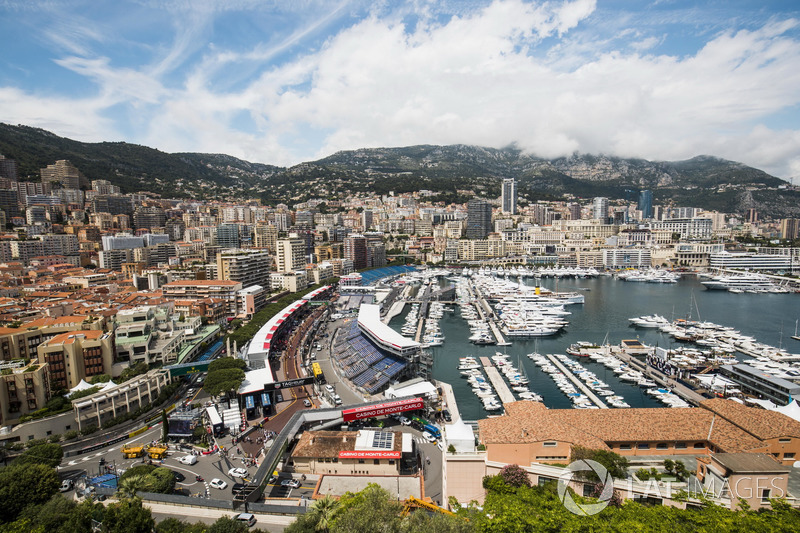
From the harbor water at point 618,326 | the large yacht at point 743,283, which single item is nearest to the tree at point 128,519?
the harbor water at point 618,326

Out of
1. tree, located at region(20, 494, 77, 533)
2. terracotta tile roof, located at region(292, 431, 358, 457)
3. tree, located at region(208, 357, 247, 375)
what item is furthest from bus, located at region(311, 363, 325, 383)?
tree, located at region(20, 494, 77, 533)

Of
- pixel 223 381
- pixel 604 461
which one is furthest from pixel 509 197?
pixel 604 461

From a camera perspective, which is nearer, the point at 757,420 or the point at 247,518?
the point at 247,518

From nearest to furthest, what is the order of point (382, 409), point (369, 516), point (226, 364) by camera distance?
point (369, 516), point (382, 409), point (226, 364)

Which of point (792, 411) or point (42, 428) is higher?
point (792, 411)

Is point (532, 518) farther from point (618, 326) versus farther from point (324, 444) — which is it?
point (618, 326)

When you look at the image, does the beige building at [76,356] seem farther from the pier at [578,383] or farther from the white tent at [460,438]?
the pier at [578,383]

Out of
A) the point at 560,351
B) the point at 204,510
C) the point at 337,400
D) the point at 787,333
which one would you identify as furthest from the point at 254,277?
the point at 787,333

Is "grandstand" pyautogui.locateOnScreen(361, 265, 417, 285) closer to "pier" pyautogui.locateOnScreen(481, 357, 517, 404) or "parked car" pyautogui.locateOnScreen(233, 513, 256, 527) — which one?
"pier" pyautogui.locateOnScreen(481, 357, 517, 404)
